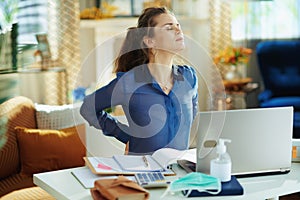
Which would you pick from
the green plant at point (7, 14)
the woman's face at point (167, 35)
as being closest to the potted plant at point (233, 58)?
the green plant at point (7, 14)

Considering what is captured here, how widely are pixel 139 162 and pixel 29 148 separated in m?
1.13

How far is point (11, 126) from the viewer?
121 inches

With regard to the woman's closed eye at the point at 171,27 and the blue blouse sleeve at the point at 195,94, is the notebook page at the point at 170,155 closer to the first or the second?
the blue blouse sleeve at the point at 195,94

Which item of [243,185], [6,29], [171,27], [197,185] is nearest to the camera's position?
[197,185]

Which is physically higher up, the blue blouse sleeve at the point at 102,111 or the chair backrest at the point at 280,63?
the blue blouse sleeve at the point at 102,111

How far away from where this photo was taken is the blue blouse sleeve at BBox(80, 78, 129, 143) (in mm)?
2180

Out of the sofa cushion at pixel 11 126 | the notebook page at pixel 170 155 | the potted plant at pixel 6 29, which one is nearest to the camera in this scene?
the notebook page at pixel 170 155

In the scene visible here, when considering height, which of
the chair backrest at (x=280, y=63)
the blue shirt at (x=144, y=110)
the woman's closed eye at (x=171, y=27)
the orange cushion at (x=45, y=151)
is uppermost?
the woman's closed eye at (x=171, y=27)

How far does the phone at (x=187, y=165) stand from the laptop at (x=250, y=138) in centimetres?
11

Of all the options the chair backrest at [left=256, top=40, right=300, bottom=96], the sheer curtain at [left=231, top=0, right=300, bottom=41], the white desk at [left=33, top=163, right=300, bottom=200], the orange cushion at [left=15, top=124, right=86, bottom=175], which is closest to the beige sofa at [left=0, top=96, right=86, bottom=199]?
the orange cushion at [left=15, top=124, right=86, bottom=175]

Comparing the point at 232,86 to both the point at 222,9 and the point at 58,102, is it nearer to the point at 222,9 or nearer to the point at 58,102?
the point at 222,9

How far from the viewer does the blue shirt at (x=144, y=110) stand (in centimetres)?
219

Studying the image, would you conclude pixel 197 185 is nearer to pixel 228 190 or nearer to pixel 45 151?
pixel 228 190

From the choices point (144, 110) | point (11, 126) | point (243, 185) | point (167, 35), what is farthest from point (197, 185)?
point (11, 126)
